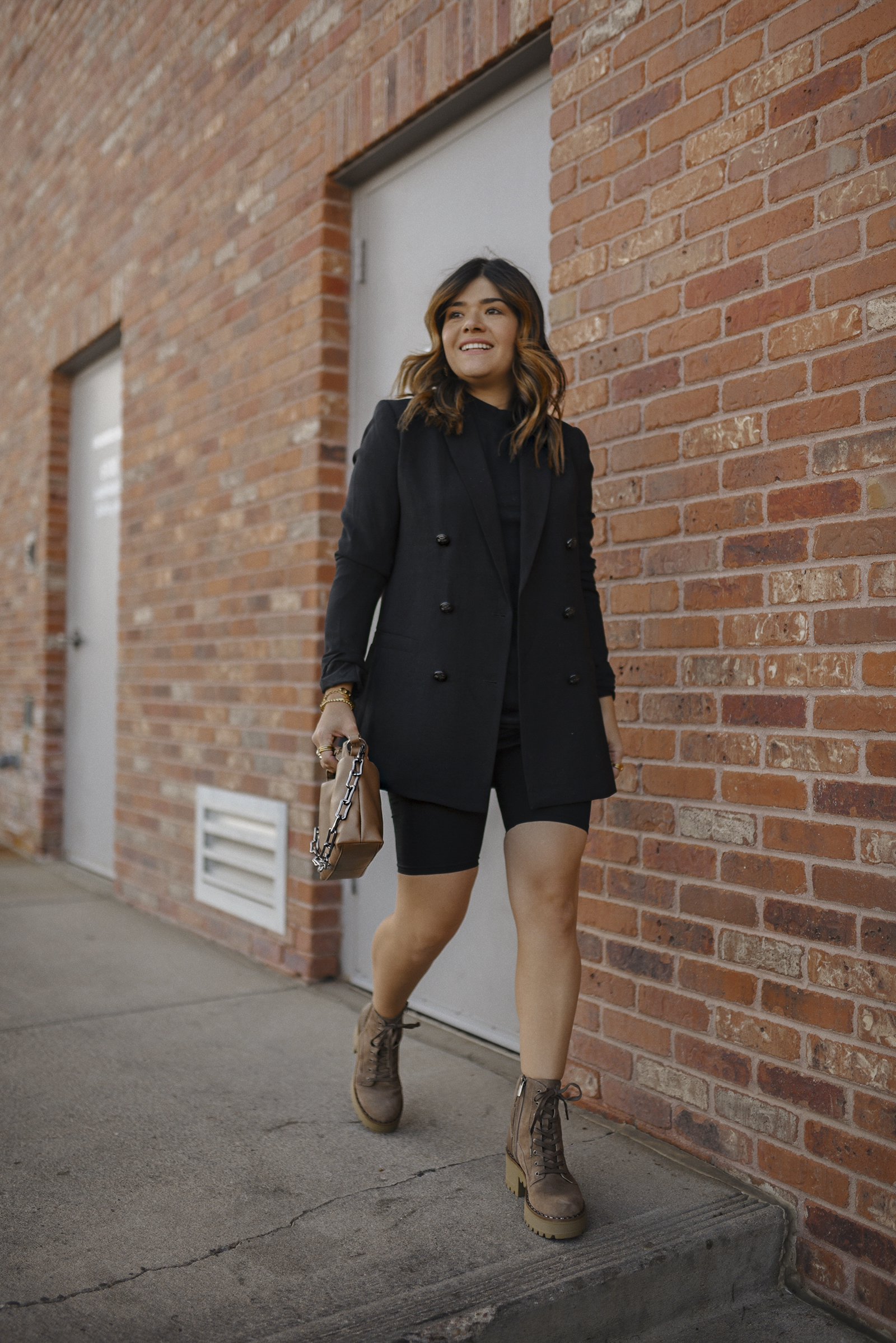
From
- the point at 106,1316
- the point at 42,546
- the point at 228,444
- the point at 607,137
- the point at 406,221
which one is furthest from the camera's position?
the point at 42,546

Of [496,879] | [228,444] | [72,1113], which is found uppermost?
[228,444]

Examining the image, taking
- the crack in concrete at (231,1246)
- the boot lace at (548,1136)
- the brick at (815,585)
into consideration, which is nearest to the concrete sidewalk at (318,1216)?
the crack in concrete at (231,1246)

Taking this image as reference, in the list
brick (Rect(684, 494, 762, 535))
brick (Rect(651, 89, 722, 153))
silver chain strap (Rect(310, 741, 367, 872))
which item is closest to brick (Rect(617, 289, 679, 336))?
brick (Rect(684, 494, 762, 535))

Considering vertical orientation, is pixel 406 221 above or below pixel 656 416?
above

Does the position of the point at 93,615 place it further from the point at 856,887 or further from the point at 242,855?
the point at 856,887

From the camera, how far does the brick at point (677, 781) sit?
261cm

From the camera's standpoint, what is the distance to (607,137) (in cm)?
293

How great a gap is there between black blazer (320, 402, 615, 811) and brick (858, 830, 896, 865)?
1.70ft

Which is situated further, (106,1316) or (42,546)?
(42,546)

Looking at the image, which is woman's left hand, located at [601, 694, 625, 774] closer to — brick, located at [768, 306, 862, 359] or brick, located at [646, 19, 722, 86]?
brick, located at [768, 306, 862, 359]

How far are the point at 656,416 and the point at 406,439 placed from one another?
0.69 meters

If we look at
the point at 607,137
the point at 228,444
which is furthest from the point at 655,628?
the point at 228,444

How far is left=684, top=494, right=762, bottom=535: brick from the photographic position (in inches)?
98.8

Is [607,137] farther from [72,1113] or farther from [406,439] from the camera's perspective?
[72,1113]
